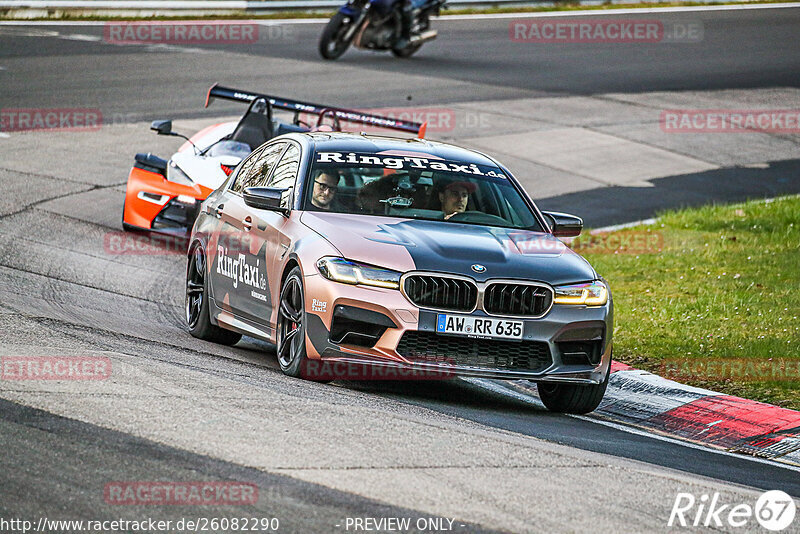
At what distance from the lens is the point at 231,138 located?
1490 cm

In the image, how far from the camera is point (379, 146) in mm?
9406

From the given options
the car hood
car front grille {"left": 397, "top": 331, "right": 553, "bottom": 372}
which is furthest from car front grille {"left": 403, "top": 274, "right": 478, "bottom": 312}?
car front grille {"left": 397, "top": 331, "right": 553, "bottom": 372}

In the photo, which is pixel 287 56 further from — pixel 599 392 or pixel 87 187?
pixel 599 392

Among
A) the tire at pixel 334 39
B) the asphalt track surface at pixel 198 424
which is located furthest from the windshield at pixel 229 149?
the tire at pixel 334 39

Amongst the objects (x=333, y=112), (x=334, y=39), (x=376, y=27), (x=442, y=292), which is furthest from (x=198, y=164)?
(x=376, y=27)

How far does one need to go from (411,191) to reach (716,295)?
4138 mm

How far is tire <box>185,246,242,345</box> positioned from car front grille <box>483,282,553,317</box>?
268 centimetres

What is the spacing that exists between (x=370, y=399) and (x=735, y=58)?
26704 mm

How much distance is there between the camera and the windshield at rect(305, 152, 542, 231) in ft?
28.9

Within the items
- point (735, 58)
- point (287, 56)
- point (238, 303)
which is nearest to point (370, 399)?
point (238, 303)

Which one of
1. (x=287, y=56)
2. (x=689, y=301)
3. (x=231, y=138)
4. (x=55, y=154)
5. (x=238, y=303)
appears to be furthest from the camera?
(x=287, y=56)

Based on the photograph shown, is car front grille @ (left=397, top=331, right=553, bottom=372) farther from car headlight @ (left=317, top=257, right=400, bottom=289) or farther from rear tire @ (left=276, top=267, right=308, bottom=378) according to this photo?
rear tire @ (left=276, top=267, right=308, bottom=378)

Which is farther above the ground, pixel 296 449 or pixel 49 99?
pixel 296 449

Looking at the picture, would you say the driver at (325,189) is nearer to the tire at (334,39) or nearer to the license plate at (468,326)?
the license plate at (468,326)
